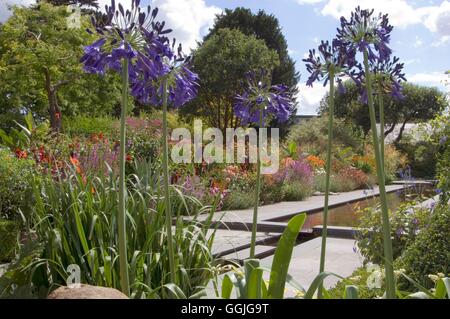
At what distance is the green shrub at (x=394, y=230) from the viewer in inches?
177

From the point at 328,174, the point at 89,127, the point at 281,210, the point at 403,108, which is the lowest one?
the point at 281,210

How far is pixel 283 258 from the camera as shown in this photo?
1.83 m

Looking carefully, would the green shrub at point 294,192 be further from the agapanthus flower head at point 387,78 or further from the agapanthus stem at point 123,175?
the agapanthus stem at point 123,175

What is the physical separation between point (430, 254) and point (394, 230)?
151 centimetres

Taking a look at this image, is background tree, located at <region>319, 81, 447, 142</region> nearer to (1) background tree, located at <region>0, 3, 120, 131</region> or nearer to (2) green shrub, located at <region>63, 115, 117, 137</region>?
(1) background tree, located at <region>0, 3, 120, 131</region>

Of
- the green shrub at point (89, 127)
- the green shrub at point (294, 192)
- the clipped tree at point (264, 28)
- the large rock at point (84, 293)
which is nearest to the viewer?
the large rock at point (84, 293)

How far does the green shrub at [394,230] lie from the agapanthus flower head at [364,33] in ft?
8.57

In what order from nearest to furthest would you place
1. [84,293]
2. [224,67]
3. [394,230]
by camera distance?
[84,293] → [394,230] → [224,67]

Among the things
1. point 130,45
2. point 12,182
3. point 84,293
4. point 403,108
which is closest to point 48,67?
point 12,182

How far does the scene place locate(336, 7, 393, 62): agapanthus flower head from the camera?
2125mm

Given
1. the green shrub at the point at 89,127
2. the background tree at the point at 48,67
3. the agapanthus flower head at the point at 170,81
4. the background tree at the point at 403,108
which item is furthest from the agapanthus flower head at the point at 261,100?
the background tree at the point at 403,108

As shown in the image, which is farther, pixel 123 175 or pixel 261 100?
pixel 261 100

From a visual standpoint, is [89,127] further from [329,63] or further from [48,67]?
[329,63]
